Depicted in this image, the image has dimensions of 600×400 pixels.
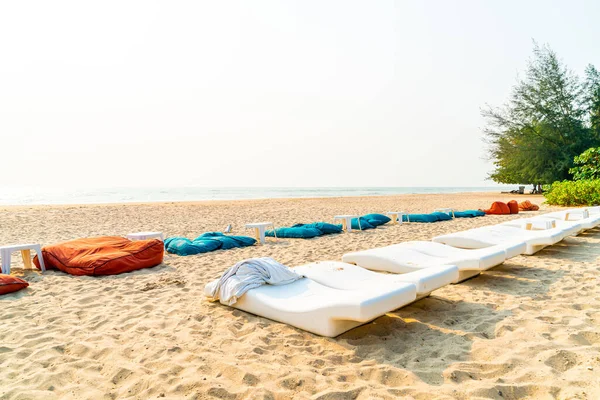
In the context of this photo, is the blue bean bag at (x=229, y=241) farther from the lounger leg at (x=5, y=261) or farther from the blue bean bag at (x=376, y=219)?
the blue bean bag at (x=376, y=219)

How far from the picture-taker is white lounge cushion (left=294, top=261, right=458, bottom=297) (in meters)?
3.36

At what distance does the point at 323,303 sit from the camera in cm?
306

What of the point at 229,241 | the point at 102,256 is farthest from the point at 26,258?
the point at 229,241

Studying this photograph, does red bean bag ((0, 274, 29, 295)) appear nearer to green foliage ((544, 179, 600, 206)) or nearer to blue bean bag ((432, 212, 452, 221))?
blue bean bag ((432, 212, 452, 221))

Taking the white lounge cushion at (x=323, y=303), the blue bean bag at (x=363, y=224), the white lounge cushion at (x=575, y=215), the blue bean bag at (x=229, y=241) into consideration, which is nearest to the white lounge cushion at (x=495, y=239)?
the white lounge cushion at (x=575, y=215)

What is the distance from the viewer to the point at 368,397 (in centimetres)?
225

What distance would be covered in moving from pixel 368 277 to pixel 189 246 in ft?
12.5

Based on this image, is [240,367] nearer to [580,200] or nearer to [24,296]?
[24,296]

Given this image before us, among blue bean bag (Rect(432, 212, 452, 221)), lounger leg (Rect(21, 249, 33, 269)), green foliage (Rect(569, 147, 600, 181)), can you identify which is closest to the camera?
lounger leg (Rect(21, 249, 33, 269))

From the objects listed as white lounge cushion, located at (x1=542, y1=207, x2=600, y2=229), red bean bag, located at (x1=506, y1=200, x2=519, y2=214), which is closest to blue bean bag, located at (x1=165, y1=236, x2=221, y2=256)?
white lounge cushion, located at (x1=542, y1=207, x2=600, y2=229)

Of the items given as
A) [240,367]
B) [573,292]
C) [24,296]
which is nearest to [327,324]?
[240,367]

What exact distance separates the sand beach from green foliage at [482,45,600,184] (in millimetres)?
22505

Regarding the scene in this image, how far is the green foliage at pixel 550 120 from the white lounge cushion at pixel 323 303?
2490 centimetres

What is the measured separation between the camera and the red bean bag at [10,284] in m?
4.45
